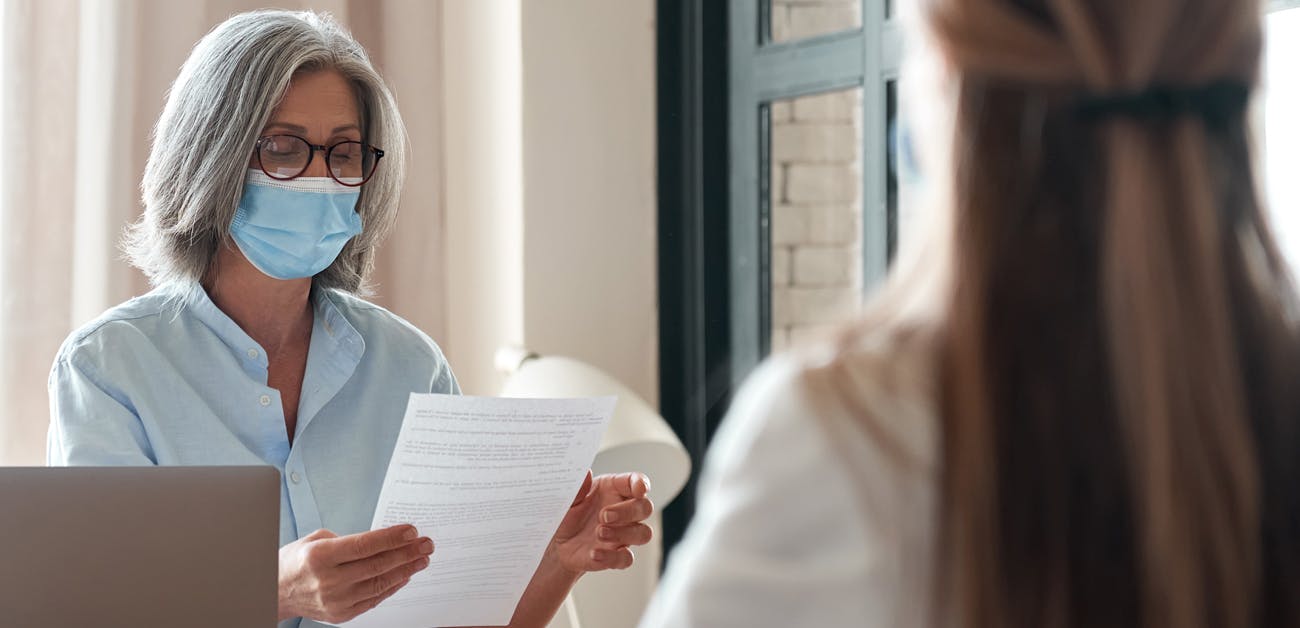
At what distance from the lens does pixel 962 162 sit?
0.67m

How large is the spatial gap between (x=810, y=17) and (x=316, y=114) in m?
1.16

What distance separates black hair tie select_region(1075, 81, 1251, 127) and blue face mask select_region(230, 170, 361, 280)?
1318 millimetres

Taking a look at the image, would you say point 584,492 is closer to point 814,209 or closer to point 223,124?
point 223,124

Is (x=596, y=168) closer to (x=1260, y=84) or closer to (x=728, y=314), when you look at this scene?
(x=728, y=314)

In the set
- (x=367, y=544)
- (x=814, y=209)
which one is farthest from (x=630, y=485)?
(x=814, y=209)

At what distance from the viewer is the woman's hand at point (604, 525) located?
1620mm

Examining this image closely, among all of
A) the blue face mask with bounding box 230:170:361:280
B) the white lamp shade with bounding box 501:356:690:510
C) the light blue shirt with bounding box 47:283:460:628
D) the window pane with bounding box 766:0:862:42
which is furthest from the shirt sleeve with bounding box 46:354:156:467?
the window pane with bounding box 766:0:862:42

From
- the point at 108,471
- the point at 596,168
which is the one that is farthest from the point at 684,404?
the point at 108,471

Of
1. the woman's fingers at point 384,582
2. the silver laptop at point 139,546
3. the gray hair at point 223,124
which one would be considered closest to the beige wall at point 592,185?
the gray hair at point 223,124

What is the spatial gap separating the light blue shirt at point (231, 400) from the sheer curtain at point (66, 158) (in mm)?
891

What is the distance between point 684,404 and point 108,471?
1.83 meters

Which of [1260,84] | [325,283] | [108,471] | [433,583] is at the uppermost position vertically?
[1260,84]

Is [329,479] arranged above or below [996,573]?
below

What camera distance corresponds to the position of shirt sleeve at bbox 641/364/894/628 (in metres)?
0.64
